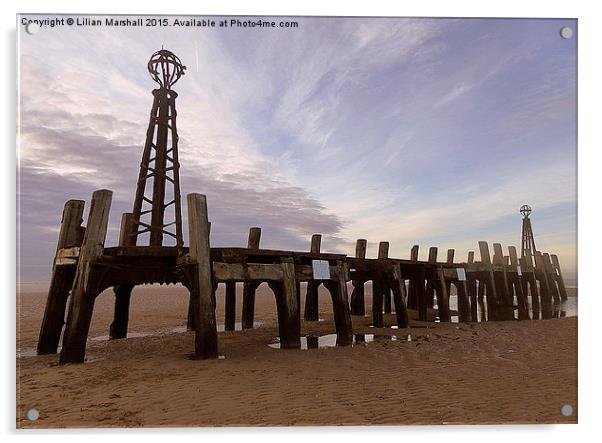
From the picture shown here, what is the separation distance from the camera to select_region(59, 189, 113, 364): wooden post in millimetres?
7391

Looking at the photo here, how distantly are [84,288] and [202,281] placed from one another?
1774mm

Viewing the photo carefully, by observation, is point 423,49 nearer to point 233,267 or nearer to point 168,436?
point 233,267

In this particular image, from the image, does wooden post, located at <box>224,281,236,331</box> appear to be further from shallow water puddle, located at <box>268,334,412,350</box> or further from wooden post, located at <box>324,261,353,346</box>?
wooden post, located at <box>324,261,353,346</box>

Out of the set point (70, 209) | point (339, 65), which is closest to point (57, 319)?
point (70, 209)

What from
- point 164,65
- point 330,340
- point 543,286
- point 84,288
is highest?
point 164,65

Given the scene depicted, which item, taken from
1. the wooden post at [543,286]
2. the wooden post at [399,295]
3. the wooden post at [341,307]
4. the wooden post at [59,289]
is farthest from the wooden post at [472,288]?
the wooden post at [59,289]

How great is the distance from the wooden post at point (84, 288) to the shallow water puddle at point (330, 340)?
11.5ft

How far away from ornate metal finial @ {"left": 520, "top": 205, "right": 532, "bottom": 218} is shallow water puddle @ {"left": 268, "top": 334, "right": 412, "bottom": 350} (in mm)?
3614

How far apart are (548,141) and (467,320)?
8834mm

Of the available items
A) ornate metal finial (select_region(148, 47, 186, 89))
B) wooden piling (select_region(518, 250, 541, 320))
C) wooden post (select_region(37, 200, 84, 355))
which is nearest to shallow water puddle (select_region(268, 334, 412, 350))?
wooden post (select_region(37, 200, 84, 355))

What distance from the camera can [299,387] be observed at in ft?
20.9

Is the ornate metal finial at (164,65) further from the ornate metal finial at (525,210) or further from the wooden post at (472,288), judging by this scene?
the wooden post at (472,288)

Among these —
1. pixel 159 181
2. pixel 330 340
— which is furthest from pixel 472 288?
pixel 159 181

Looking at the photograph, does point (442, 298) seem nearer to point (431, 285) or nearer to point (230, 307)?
point (431, 285)
